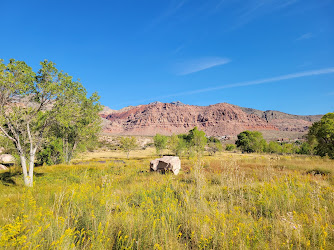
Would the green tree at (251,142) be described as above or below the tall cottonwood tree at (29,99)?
below

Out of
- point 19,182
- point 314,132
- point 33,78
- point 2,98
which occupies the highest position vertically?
point 33,78

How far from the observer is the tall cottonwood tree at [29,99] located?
1049cm

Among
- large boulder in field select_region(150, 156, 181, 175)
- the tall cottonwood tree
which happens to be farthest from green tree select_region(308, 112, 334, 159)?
the tall cottonwood tree

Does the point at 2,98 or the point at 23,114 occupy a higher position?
the point at 2,98

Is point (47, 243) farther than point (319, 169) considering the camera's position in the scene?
No

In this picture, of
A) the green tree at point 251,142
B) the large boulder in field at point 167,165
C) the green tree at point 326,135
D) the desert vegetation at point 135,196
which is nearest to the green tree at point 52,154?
the desert vegetation at point 135,196

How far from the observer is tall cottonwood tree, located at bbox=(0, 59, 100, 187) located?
10.5m

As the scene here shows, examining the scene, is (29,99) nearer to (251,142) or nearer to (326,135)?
(326,135)

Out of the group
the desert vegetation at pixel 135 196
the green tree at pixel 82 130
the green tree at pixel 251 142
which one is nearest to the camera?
the desert vegetation at pixel 135 196

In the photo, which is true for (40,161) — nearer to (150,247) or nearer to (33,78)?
(33,78)

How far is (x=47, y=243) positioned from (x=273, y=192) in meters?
6.16

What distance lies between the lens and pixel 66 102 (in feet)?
40.7

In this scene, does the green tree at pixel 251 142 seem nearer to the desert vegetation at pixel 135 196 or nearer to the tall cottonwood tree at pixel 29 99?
the desert vegetation at pixel 135 196

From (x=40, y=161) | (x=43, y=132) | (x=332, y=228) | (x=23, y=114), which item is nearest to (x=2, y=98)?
(x=23, y=114)
